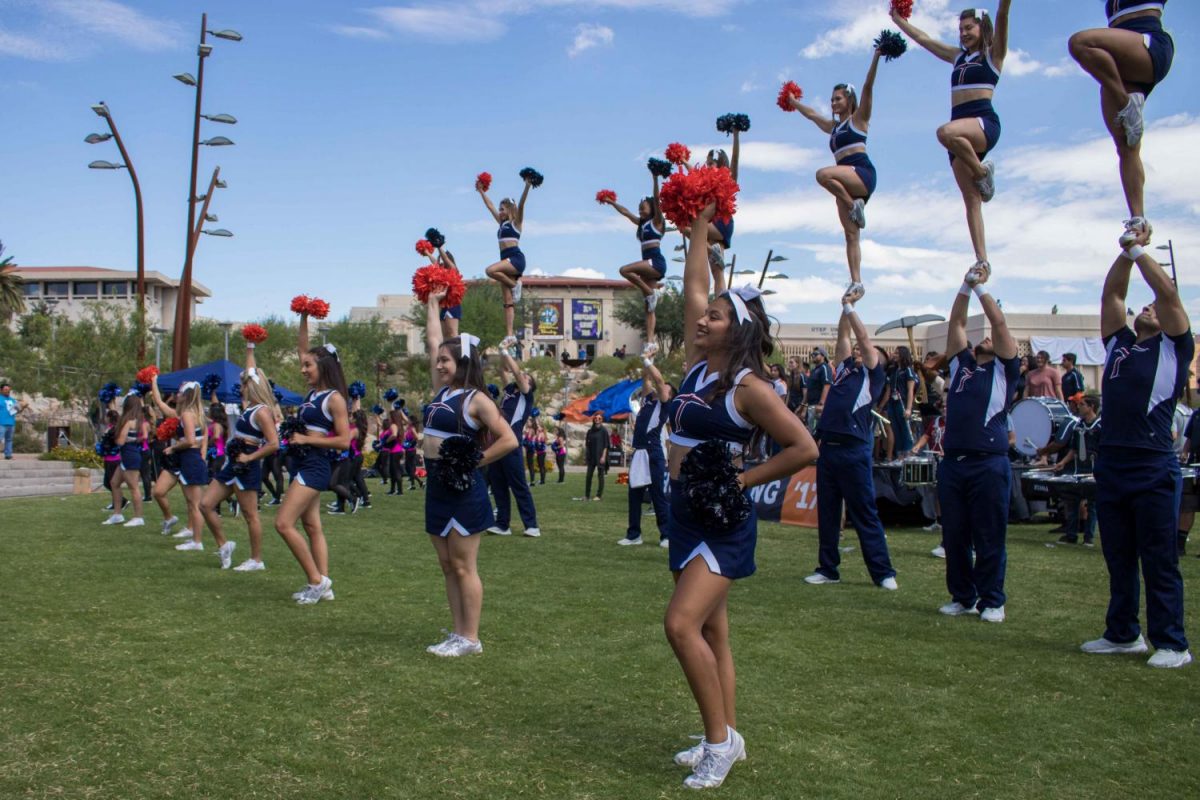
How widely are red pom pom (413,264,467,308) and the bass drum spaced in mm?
8382

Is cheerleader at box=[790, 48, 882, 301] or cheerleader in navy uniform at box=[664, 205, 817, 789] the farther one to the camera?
cheerleader at box=[790, 48, 882, 301]

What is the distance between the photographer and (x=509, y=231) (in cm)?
1384

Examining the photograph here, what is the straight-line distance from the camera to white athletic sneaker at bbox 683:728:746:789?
394 cm

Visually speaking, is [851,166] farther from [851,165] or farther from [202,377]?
[202,377]

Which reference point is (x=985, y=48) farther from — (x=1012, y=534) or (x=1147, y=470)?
(x=1012, y=534)

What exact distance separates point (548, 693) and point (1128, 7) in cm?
488

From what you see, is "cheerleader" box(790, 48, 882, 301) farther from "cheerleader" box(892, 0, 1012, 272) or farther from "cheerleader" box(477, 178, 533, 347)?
"cheerleader" box(477, 178, 533, 347)

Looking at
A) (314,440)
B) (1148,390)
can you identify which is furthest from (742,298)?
(314,440)

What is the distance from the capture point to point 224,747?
173 inches

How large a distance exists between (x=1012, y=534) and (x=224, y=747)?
11.1 metres

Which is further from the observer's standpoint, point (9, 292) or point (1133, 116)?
point (9, 292)

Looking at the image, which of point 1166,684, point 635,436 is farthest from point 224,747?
point 635,436

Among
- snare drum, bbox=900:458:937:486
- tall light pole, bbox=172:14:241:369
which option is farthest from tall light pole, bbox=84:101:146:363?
snare drum, bbox=900:458:937:486

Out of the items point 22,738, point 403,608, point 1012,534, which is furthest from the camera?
point 1012,534
